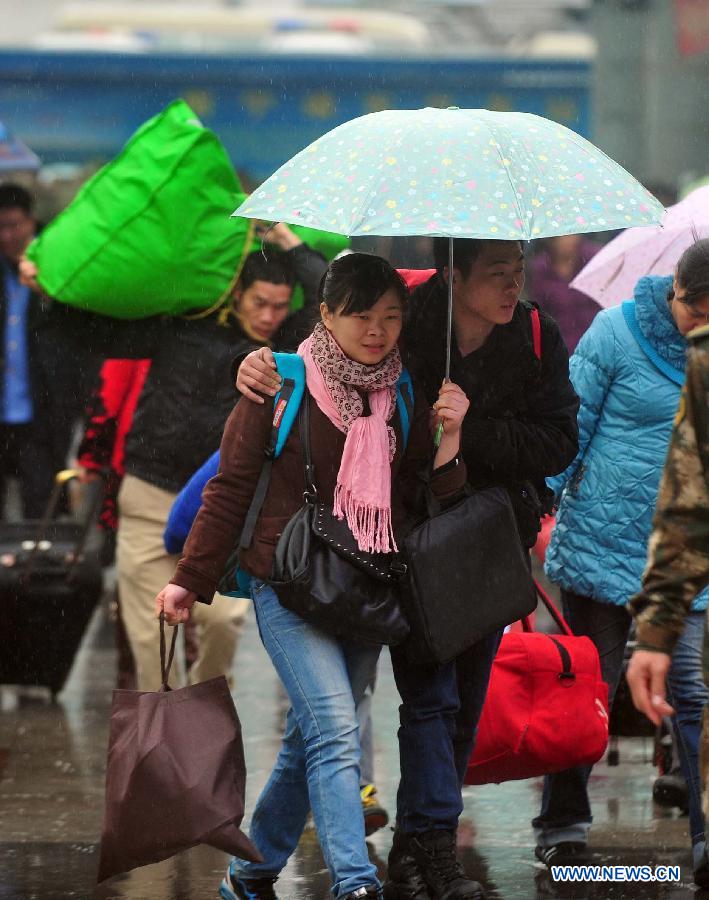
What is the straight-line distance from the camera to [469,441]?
4.52 m

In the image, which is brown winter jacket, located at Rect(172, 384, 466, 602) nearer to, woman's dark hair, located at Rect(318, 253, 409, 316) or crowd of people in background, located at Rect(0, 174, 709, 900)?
crowd of people in background, located at Rect(0, 174, 709, 900)

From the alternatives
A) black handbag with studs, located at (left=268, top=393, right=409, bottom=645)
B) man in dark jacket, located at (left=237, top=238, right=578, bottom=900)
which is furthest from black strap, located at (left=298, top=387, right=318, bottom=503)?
man in dark jacket, located at (left=237, top=238, right=578, bottom=900)

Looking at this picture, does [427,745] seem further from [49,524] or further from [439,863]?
Answer: [49,524]

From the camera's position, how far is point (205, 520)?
4398 millimetres

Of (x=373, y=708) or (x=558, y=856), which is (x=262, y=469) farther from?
(x=373, y=708)

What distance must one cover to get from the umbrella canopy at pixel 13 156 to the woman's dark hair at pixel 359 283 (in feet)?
18.5

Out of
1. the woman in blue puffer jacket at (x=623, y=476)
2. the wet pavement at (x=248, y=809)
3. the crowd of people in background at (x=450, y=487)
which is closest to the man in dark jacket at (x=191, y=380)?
the crowd of people in background at (x=450, y=487)

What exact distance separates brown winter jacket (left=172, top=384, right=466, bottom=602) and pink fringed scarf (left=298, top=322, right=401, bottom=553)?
0.17 feet

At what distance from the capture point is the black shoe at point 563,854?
518 cm

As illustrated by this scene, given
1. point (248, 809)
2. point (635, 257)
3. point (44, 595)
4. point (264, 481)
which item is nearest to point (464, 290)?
point (264, 481)

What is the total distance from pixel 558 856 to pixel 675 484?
7.23 feet

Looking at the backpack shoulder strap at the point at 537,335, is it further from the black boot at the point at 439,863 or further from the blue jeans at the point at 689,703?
the black boot at the point at 439,863

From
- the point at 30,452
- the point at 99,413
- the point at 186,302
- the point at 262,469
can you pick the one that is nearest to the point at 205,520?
the point at 262,469

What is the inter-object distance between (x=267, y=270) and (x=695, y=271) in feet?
5.87
